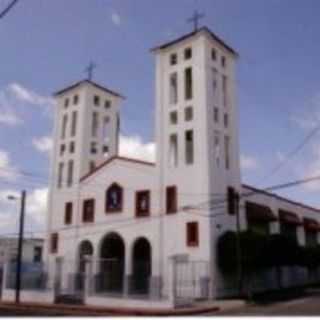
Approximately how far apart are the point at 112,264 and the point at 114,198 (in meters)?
4.98

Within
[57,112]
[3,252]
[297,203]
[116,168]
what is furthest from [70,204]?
[3,252]

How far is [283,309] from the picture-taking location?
23.9 meters

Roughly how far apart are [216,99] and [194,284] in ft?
37.1

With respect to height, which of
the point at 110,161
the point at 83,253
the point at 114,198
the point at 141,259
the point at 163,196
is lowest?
the point at 141,259

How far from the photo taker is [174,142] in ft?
119

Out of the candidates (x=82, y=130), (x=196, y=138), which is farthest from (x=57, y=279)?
(x=82, y=130)

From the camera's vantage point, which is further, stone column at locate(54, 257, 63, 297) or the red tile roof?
the red tile roof

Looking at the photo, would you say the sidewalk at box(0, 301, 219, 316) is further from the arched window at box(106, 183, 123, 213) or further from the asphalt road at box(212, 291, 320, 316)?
the arched window at box(106, 183, 123, 213)

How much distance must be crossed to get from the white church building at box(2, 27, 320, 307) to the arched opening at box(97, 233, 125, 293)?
73mm

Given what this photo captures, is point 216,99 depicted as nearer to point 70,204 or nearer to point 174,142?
point 174,142

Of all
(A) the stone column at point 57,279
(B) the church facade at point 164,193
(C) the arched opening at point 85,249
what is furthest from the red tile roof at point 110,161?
(A) the stone column at point 57,279

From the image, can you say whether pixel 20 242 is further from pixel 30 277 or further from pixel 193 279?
pixel 193 279

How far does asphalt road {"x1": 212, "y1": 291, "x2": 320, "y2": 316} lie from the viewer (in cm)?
2210

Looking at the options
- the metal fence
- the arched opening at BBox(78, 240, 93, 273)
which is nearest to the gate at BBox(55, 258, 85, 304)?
the metal fence
